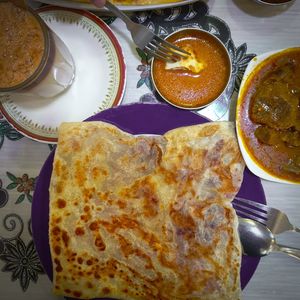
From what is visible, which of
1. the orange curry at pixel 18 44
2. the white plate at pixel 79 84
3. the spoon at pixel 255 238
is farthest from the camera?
the white plate at pixel 79 84

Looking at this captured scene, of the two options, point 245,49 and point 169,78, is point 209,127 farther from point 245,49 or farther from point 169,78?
point 245,49

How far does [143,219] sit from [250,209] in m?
0.45

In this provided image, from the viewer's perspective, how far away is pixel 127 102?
1.73 meters

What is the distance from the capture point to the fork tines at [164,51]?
5.14 ft

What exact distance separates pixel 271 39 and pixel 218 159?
642 millimetres

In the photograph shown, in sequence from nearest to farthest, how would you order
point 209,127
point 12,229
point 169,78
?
point 209,127 → point 169,78 → point 12,229

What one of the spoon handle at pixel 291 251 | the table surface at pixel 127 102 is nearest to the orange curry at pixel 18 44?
the table surface at pixel 127 102

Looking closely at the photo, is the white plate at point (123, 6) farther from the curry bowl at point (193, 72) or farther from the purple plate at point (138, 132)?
the purple plate at point (138, 132)

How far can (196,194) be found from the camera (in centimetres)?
146

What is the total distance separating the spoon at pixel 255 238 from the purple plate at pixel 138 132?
0.06 m

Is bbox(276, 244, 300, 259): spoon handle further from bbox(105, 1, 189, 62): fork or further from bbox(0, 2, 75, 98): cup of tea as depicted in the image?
bbox(0, 2, 75, 98): cup of tea

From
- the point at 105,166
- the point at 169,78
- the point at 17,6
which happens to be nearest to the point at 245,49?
the point at 169,78

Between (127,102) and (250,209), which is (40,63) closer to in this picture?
(127,102)

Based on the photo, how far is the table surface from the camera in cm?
168
